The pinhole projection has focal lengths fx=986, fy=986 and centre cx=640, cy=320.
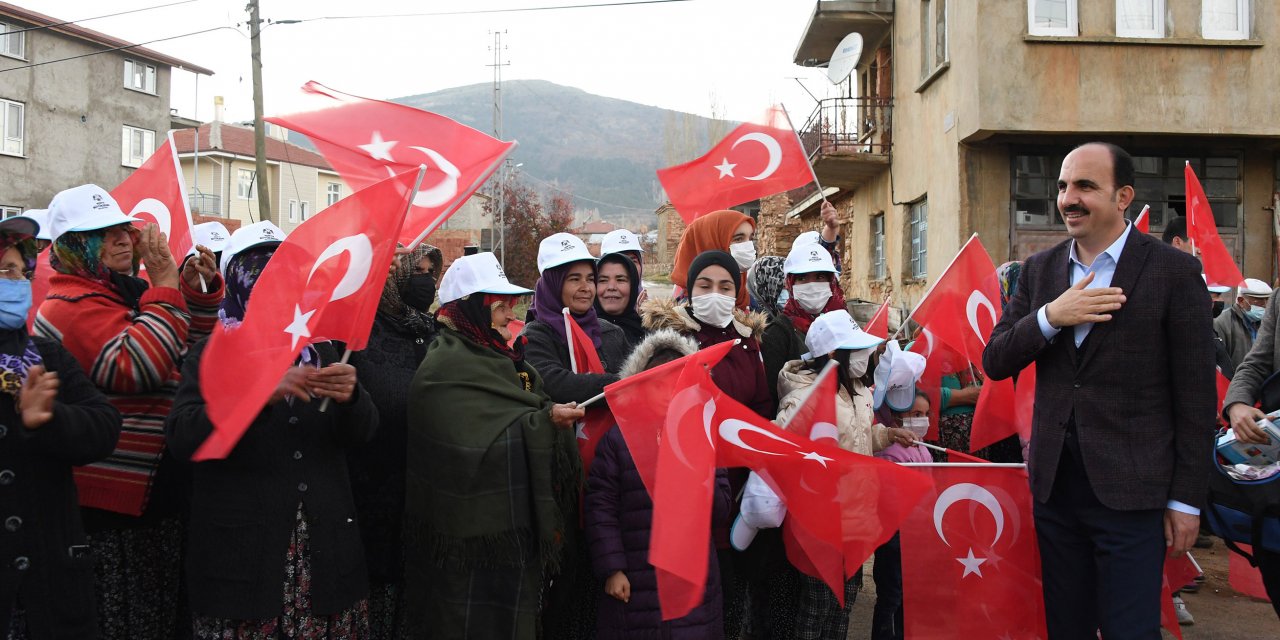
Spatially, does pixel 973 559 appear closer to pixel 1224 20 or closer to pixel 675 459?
pixel 675 459

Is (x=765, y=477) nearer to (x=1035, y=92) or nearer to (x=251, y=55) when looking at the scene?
(x=1035, y=92)

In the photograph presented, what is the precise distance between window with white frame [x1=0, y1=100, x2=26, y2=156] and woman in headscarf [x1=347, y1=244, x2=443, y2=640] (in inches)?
1465

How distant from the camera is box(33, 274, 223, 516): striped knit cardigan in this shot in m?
3.67

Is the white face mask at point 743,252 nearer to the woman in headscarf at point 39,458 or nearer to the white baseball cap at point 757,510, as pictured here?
the white baseball cap at point 757,510

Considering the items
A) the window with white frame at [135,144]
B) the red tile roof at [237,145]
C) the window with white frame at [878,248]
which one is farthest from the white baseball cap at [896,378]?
the red tile roof at [237,145]

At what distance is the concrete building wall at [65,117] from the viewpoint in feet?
116

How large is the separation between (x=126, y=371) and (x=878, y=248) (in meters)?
19.1

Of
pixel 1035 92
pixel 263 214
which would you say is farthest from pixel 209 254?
pixel 263 214

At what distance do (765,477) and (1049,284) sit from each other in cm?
137

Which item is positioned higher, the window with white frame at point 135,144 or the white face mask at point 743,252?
the window with white frame at point 135,144

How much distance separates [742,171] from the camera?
682 cm

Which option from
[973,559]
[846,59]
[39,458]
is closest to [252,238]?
[39,458]

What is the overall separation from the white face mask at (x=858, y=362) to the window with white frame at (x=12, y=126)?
1508 inches

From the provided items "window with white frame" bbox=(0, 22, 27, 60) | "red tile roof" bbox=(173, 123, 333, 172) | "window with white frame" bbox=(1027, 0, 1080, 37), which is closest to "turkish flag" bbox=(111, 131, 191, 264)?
"window with white frame" bbox=(1027, 0, 1080, 37)
